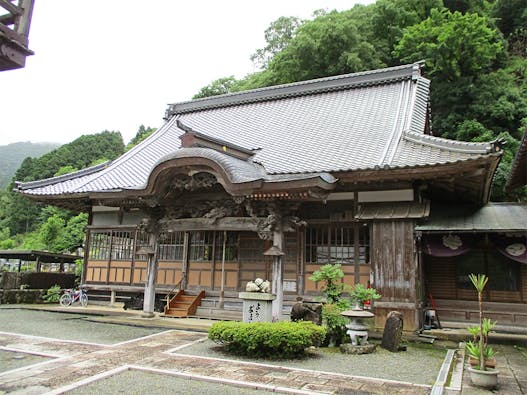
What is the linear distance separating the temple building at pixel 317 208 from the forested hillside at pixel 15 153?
4276 inches

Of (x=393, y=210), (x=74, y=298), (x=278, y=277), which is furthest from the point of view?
(x=74, y=298)

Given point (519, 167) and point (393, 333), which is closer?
point (393, 333)

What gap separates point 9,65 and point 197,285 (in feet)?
36.1

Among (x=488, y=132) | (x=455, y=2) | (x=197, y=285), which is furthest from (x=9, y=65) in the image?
(x=455, y=2)

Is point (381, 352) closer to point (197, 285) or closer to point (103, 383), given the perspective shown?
point (103, 383)

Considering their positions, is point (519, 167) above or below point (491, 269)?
above

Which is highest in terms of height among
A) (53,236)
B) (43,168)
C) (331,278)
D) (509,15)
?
(509,15)

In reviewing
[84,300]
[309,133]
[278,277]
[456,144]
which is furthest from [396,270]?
[84,300]

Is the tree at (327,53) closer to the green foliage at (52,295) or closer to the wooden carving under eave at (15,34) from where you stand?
the green foliage at (52,295)

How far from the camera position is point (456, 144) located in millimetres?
10656

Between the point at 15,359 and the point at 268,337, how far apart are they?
4.49 meters

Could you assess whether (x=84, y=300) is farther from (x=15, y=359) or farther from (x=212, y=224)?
(x=15, y=359)

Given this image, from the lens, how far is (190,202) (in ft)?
40.0

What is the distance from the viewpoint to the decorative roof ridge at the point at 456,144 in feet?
30.6
